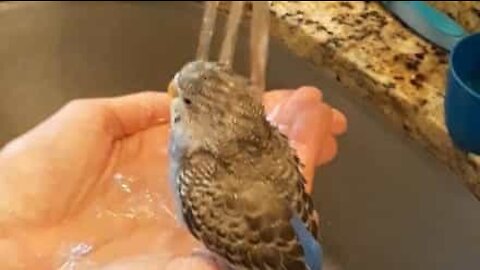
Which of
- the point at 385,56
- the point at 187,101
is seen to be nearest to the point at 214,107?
the point at 187,101

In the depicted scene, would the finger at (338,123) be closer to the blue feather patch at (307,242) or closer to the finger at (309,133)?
the finger at (309,133)

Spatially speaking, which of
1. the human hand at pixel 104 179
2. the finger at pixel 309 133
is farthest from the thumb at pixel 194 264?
the finger at pixel 309 133

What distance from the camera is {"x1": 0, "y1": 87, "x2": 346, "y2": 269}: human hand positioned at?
38.3 inches

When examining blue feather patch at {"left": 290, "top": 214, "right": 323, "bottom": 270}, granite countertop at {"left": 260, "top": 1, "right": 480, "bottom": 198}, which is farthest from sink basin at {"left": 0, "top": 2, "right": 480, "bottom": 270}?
blue feather patch at {"left": 290, "top": 214, "right": 323, "bottom": 270}

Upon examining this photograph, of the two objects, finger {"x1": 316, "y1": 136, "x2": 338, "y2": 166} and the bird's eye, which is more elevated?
the bird's eye

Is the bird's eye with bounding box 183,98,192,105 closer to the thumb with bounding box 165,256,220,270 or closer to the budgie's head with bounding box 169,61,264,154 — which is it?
the budgie's head with bounding box 169,61,264,154

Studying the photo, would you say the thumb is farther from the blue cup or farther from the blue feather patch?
the blue cup

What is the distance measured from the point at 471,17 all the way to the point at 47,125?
0.36m

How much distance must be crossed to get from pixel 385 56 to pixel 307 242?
0.27 m

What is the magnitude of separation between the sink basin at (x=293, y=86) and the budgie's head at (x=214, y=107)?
7.7 inches

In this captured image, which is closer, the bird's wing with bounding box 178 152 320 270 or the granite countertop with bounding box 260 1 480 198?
the bird's wing with bounding box 178 152 320 270

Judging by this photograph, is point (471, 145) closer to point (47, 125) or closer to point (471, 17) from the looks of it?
point (471, 17)

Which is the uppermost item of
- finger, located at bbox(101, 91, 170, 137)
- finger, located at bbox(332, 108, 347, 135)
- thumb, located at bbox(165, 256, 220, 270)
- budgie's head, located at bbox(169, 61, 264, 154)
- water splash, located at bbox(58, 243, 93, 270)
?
budgie's head, located at bbox(169, 61, 264, 154)

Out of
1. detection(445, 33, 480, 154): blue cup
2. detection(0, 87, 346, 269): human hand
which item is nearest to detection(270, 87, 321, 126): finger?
detection(0, 87, 346, 269): human hand
